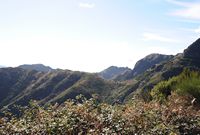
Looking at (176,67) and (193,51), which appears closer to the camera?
(176,67)

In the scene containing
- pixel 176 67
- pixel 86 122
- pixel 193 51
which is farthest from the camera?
pixel 193 51

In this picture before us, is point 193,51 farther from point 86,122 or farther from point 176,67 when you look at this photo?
point 86,122

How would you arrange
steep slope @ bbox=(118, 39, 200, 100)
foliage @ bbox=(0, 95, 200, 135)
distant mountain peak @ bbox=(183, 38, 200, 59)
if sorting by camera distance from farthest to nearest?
distant mountain peak @ bbox=(183, 38, 200, 59), steep slope @ bbox=(118, 39, 200, 100), foliage @ bbox=(0, 95, 200, 135)

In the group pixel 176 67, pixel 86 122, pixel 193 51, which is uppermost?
pixel 193 51

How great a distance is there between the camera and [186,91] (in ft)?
59.8

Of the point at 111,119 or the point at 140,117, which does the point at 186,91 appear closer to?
the point at 140,117

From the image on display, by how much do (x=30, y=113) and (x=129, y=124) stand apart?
3036mm

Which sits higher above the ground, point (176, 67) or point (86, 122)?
point (176, 67)

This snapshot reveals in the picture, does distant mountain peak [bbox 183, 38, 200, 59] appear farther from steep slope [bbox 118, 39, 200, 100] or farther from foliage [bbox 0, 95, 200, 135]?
foliage [bbox 0, 95, 200, 135]

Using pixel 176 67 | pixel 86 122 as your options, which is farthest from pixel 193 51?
pixel 86 122

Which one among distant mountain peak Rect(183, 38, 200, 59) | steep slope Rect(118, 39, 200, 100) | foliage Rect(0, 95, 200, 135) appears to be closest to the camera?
foliage Rect(0, 95, 200, 135)

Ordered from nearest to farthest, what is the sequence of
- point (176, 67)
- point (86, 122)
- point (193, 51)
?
point (86, 122), point (176, 67), point (193, 51)

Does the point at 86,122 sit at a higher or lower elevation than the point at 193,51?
lower

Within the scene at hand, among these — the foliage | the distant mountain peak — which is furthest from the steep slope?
the foliage
